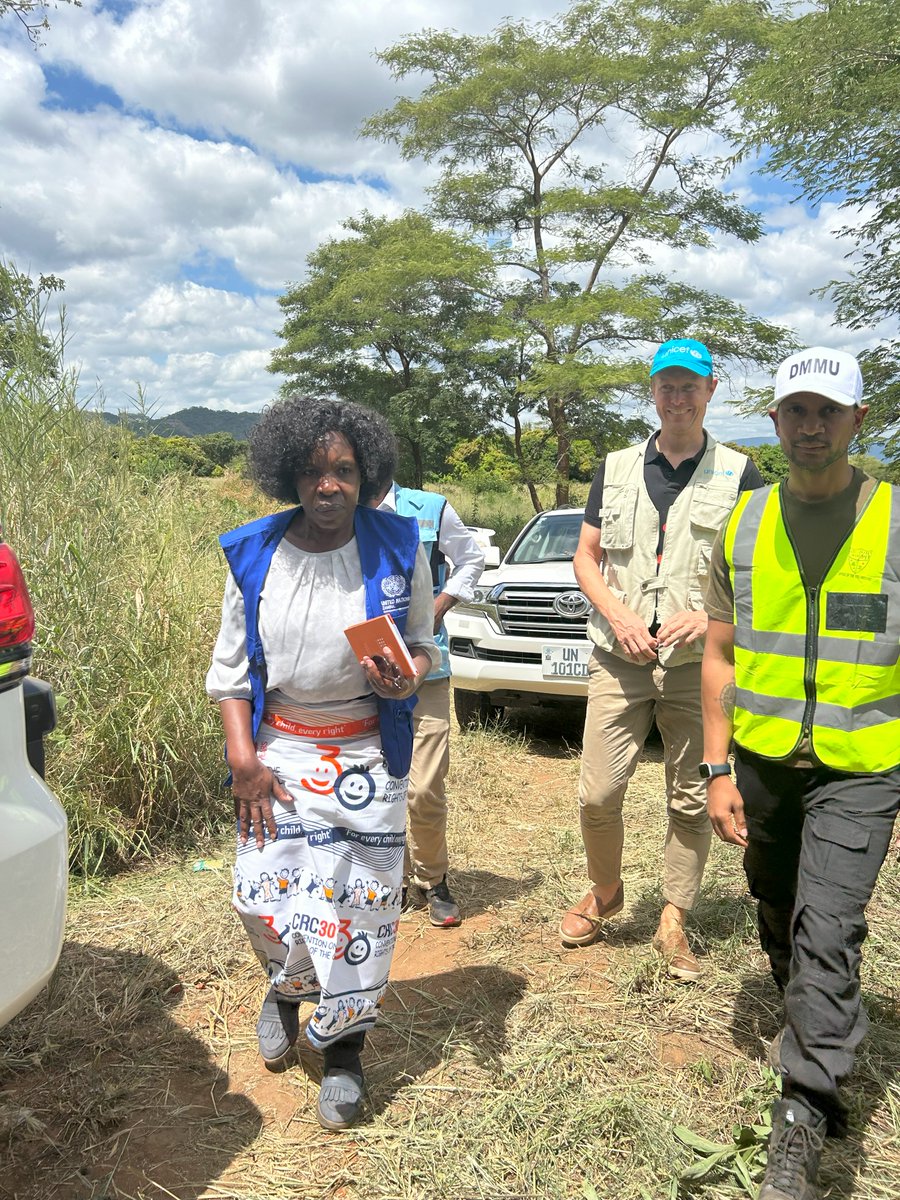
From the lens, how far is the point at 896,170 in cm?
1057

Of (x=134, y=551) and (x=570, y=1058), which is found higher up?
(x=134, y=551)

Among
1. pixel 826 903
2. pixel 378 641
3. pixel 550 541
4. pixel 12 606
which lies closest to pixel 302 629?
pixel 378 641

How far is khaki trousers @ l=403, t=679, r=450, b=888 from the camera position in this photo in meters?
3.58

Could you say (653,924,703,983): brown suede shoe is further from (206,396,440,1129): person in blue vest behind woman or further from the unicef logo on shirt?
the unicef logo on shirt

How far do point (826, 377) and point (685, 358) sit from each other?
3.20ft

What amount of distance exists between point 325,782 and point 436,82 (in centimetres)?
2241

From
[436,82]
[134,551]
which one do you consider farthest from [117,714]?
[436,82]

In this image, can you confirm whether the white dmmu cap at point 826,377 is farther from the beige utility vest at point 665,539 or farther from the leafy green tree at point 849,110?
the leafy green tree at point 849,110

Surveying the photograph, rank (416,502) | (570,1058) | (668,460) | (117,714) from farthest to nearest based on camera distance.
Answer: (117,714), (416,502), (668,460), (570,1058)

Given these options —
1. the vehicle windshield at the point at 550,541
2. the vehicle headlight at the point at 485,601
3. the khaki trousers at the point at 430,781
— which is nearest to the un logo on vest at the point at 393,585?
the khaki trousers at the point at 430,781

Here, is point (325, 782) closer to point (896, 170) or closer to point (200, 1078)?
point (200, 1078)

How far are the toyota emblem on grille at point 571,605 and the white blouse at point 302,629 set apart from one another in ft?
11.3

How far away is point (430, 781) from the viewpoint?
3.57m

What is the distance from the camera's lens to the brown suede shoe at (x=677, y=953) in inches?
121
